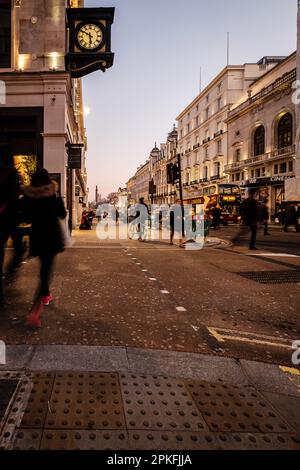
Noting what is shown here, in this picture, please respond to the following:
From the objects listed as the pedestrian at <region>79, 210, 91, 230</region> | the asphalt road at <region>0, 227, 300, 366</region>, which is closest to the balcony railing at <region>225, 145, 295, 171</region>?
the pedestrian at <region>79, 210, 91, 230</region>

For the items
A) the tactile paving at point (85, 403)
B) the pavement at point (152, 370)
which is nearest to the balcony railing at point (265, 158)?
the pavement at point (152, 370)

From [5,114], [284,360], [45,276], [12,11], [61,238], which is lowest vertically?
[284,360]

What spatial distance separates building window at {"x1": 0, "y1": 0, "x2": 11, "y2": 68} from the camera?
15773mm

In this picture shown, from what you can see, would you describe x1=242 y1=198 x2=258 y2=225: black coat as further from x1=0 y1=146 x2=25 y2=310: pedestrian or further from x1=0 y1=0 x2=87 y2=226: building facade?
x1=0 y1=0 x2=87 y2=226: building facade

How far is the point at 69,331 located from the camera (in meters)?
3.66

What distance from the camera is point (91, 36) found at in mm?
14219

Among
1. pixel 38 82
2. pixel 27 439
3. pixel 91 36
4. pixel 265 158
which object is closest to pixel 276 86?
pixel 265 158

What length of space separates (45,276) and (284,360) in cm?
285

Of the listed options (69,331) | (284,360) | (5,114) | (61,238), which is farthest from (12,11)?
(284,360)

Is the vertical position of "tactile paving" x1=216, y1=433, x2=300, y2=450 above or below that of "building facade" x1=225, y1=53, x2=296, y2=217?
below

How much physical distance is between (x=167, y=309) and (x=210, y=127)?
61.4 meters

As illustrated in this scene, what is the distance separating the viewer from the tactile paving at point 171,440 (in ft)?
6.15

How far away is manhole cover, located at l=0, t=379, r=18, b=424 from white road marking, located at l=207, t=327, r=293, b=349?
2120 millimetres
